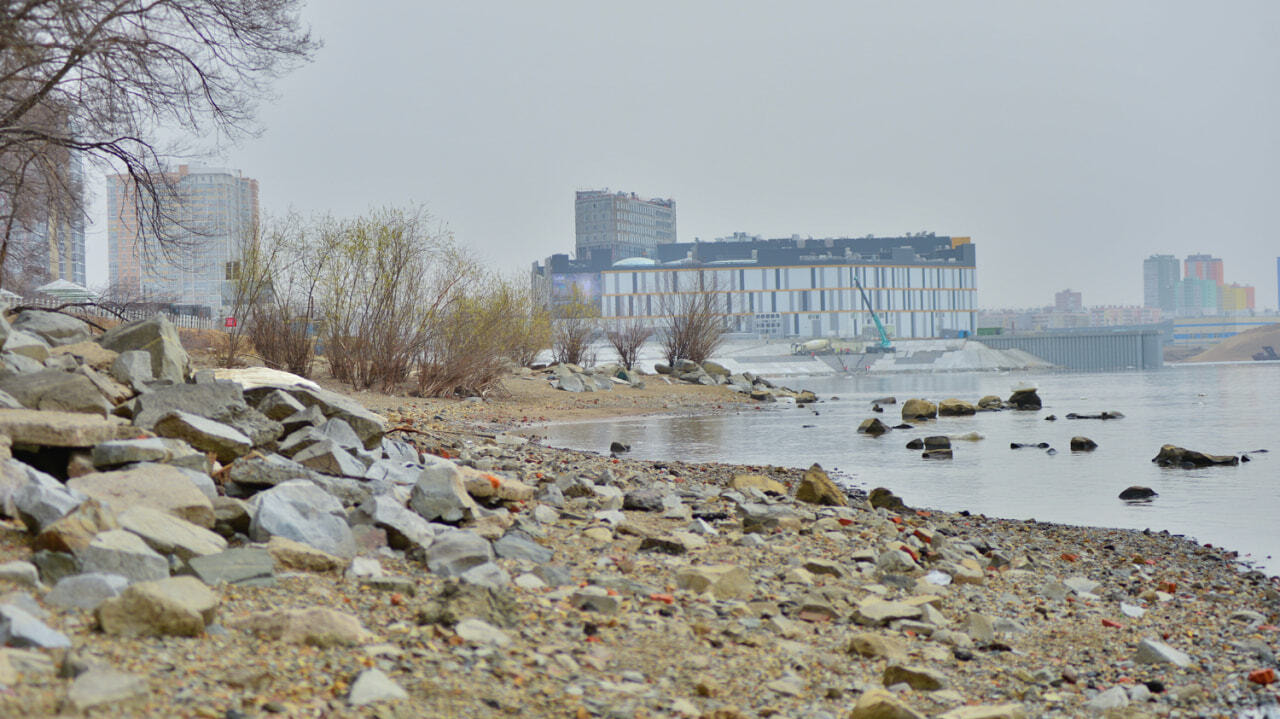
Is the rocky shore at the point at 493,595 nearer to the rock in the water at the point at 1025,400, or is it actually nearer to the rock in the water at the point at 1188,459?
the rock in the water at the point at 1188,459

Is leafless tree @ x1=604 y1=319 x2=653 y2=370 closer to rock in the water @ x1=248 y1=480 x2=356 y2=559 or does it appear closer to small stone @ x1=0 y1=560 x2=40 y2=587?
rock in the water @ x1=248 y1=480 x2=356 y2=559

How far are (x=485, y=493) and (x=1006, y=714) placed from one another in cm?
348

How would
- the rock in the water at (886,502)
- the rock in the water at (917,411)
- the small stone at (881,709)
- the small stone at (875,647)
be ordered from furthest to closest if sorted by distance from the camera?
the rock in the water at (917,411) → the rock in the water at (886,502) → the small stone at (875,647) → the small stone at (881,709)

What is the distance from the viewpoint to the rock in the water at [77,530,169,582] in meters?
A: 3.91

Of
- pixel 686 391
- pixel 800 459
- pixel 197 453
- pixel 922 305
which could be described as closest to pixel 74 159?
pixel 197 453

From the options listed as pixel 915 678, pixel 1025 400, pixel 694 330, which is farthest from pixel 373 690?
pixel 694 330

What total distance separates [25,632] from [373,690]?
3.40 ft

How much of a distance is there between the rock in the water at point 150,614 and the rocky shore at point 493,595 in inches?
0.4

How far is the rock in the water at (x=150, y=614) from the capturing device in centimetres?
344

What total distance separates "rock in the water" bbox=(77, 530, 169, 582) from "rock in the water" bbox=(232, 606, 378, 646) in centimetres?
50

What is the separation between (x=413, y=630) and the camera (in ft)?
13.0

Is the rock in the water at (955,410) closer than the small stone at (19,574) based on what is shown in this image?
No

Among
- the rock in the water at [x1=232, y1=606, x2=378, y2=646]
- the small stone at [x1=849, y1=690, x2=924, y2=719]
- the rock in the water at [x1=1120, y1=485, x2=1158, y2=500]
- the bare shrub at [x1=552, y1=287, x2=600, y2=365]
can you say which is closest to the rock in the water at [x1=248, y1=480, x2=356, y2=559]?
the rock in the water at [x1=232, y1=606, x2=378, y2=646]

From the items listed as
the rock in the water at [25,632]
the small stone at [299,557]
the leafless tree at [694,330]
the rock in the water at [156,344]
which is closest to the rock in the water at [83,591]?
the rock in the water at [25,632]
